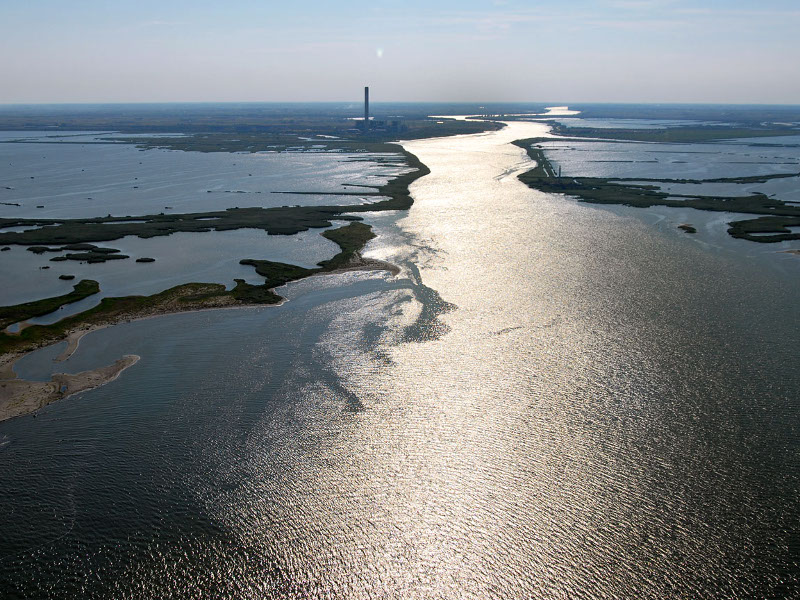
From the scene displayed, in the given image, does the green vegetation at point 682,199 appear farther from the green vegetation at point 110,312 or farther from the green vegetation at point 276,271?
the green vegetation at point 110,312

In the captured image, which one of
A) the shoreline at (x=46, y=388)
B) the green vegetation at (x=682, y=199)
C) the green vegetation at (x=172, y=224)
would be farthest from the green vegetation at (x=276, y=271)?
the green vegetation at (x=682, y=199)

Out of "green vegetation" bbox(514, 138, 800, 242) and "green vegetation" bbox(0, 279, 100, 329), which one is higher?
"green vegetation" bbox(514, 138, 800, 242)

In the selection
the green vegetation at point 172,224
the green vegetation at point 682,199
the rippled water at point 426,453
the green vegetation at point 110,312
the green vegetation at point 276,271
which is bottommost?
the rippled water at point 426,453

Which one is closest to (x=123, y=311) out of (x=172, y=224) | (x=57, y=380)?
(x=57, y=380)

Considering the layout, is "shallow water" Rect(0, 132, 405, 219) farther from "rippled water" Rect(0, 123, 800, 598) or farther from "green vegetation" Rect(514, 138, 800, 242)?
"rippled water" Rect(0, 123, 800, 598)

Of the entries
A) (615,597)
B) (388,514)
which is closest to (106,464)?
(388,514)

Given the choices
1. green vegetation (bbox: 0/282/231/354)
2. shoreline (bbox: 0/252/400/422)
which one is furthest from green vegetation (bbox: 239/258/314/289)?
shoreline (bbox: 0/252/400/422)

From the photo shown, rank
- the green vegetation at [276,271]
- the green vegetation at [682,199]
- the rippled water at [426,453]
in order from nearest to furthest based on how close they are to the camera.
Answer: the rippled water at [426,453] < the green vegetation at [276,271] < the green vegetation at [682,199]
